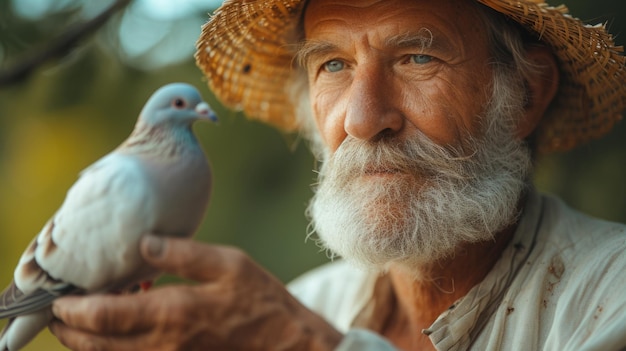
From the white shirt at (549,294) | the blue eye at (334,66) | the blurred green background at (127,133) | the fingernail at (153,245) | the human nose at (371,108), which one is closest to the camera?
the fingernail at (153,245)

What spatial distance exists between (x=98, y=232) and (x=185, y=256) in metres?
0.14

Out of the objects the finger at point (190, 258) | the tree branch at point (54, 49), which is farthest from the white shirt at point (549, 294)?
the tree branch at point (54, 49)

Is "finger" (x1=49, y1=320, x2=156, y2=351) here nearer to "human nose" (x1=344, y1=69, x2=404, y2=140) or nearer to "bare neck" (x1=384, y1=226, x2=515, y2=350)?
"human nose" (x1=344, y1=69, x2=404, y2=140)

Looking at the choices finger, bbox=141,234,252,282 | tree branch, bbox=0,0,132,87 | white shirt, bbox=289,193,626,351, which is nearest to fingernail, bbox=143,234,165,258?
finger, bbox=141,234,252,282

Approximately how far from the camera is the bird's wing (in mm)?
1024

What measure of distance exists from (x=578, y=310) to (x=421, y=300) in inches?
19.7

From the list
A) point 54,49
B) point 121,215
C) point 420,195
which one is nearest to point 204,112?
point 121,215

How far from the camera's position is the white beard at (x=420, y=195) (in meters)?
1.76

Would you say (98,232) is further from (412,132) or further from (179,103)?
(412,132)

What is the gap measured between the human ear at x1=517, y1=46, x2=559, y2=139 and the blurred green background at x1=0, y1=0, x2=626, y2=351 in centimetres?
38

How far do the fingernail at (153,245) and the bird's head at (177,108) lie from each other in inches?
7.5

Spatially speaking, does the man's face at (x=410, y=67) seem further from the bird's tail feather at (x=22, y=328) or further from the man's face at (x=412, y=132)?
the bird's tail feather at (x=22, y=328)

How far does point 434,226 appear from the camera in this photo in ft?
5.82

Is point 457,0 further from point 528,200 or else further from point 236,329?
point 236,329
